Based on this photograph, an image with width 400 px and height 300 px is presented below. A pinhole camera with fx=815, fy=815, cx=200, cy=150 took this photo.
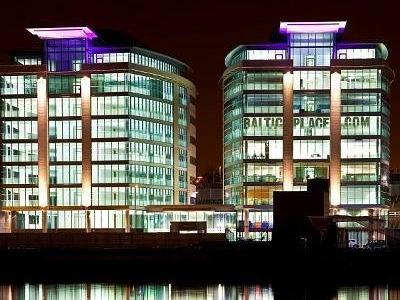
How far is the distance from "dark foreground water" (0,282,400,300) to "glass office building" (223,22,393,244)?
1651 inches

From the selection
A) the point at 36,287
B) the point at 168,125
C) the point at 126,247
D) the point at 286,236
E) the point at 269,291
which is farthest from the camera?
the point at 168,125

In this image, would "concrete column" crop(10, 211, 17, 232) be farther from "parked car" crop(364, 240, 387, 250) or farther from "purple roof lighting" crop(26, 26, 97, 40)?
"parked car" crop(364, 240, 387, 250)

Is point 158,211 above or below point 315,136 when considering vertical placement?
below

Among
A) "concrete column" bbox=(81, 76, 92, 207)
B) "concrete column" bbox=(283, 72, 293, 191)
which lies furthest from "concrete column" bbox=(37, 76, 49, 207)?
"concrete column" bbox=(283, 72, 293, 191)

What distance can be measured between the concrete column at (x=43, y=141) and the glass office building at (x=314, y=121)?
27.1 m

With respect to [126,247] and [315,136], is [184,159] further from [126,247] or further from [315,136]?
[126,247]

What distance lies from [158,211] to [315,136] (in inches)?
954

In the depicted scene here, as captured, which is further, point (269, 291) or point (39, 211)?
point (39, 211)

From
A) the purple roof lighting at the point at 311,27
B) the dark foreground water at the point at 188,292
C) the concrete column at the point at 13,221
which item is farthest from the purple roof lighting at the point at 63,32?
the dark foreground water at the point at 188,292

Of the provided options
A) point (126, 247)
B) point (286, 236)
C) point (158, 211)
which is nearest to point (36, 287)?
point (126, 247)

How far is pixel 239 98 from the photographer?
115 metres

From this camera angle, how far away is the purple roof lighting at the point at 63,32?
114m

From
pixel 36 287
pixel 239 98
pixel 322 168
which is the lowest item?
pixel 36 287

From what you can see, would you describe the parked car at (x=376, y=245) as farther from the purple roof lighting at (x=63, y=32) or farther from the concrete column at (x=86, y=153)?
the purple roof lighting at (x=63, y=32)
